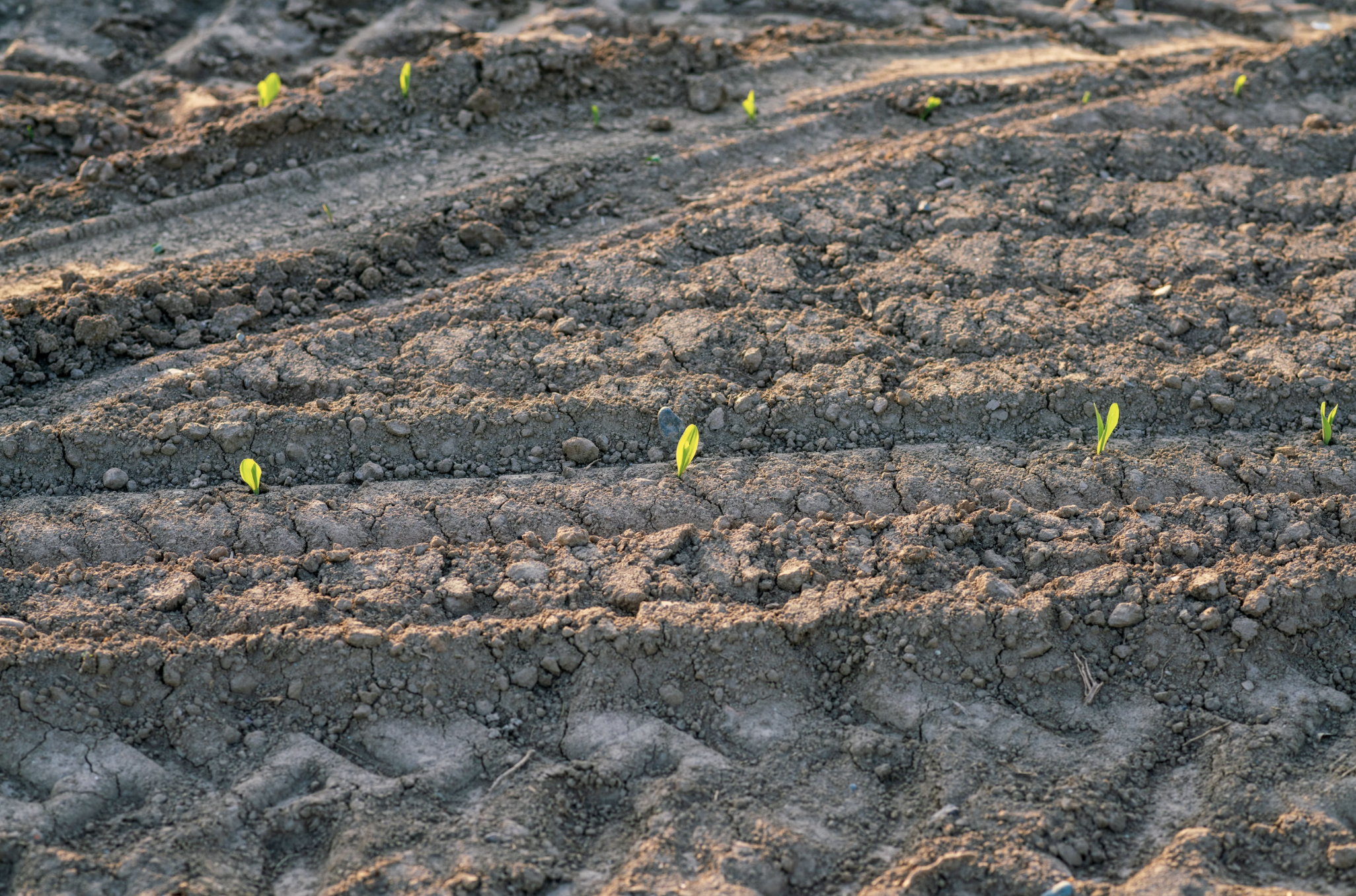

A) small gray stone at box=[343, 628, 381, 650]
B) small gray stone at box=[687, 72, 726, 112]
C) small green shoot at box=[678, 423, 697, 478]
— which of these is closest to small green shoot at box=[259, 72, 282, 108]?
small gray stone at box=[687, 72, 726, 112]

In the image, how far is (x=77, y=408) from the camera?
3.45m

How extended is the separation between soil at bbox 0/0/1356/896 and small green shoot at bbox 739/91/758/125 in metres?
0.06

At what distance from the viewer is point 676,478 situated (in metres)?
3.31

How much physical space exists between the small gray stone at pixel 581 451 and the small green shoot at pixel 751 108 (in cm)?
231

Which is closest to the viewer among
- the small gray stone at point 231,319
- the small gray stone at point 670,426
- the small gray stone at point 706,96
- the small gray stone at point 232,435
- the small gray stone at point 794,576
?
the small gray stone at point 794,576

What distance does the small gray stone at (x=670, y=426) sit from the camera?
3461 mm

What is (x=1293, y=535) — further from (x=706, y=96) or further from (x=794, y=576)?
(x=706, y=96)

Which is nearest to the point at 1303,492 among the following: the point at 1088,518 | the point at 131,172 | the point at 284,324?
the point at 1088,518

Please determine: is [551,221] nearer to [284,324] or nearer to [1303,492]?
[284,324]

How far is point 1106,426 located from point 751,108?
8.15 feet

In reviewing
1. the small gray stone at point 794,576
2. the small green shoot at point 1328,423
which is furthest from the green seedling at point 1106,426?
the small gray stone at point 794,576

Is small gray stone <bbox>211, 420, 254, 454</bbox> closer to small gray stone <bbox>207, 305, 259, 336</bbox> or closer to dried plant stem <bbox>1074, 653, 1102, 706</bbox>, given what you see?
small gray stone <bbox>207, 305, 259, 336</bbox>

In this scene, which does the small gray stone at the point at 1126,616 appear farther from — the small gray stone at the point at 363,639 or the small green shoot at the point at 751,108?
the small green shoot at the point at 751,108

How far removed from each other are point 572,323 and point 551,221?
0.82 meters
